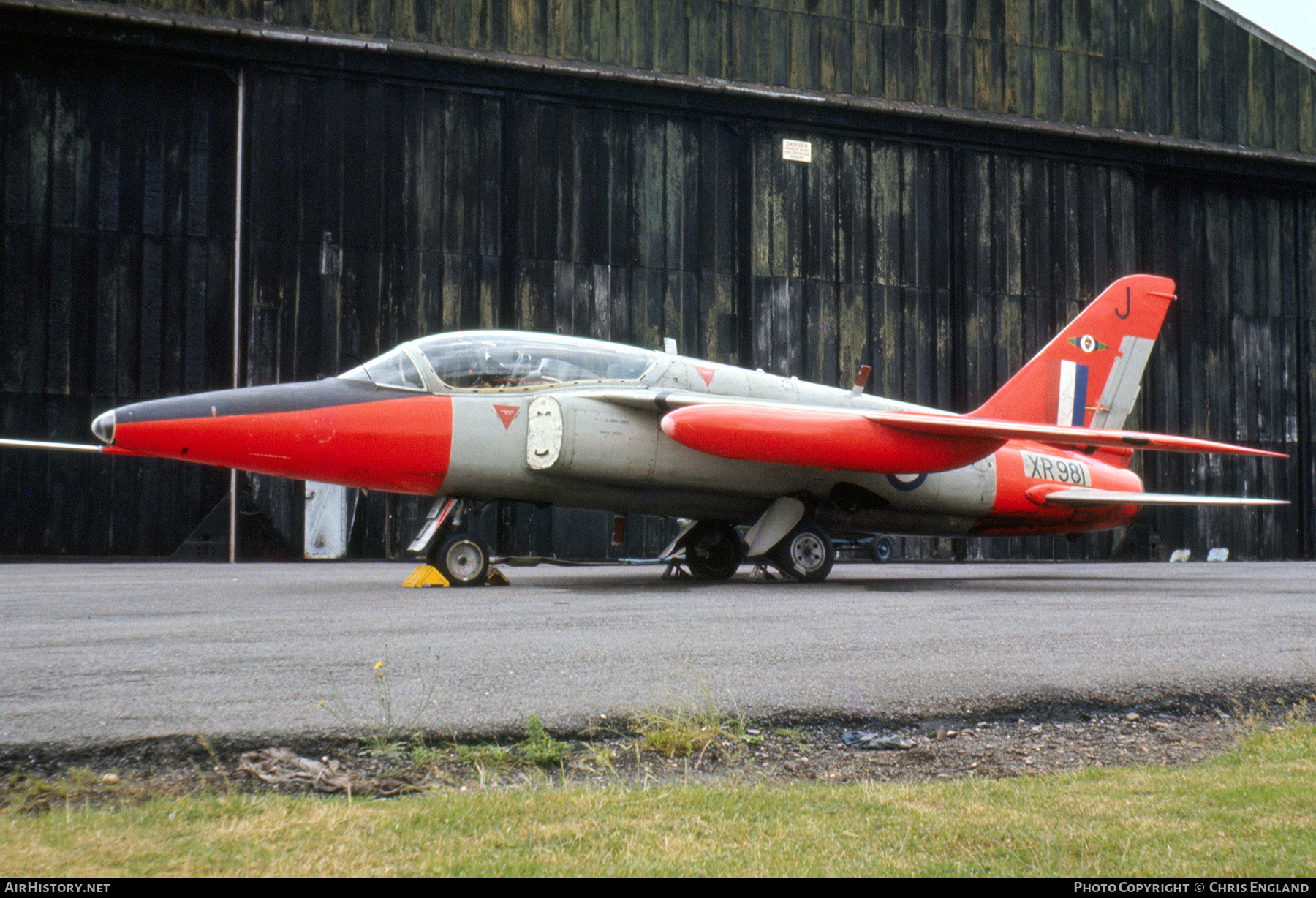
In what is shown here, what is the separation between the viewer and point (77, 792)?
2.63 metres

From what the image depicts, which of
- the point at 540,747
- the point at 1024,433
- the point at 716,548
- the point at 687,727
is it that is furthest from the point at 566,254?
the point at 540,747

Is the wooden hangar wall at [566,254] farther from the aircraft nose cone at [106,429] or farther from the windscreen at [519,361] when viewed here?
the aircraft nose cone at [106,429]

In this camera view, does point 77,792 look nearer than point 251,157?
Yes

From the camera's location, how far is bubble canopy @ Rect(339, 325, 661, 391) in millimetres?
9164

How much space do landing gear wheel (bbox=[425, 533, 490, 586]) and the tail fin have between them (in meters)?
6.58

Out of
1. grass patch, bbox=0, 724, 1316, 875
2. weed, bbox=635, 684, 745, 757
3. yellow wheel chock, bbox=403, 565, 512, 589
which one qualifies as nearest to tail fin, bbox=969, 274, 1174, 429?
yellow wheel chock, bbox=403, 565, 512, 589

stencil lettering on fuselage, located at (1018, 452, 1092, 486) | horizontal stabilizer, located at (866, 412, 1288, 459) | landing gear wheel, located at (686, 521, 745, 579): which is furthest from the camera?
stencil lettering on fuselage, located at (1018, 452, 1092, 486)

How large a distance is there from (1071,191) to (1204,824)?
68.1 ft

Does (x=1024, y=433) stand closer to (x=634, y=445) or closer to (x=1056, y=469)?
(x=1056, y=469)

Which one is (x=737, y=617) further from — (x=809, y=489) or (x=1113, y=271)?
(x=1113, y=271)

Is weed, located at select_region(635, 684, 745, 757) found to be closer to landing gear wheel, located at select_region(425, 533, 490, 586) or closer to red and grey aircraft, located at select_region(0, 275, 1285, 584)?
red and grey aircraft, located at select_region(0, 275, 1285, 584)

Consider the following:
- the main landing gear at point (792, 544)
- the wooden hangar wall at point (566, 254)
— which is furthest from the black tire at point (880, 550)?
the main landing gear at point (792, 544)

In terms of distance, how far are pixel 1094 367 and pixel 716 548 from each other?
5577 mm
